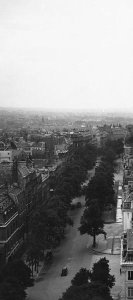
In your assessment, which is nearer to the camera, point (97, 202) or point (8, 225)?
point (8, 225)

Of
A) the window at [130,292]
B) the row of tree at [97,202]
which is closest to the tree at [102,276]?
the window at [130,292]

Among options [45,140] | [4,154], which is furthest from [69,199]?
[45,140]

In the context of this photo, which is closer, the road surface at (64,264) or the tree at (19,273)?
the tree at (19,273)

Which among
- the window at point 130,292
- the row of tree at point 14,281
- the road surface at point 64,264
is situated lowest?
the road surface at point 64,264

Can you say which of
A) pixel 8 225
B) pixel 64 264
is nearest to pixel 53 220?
pixel 64 264

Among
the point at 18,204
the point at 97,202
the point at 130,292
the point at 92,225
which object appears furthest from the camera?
the point at 97,202

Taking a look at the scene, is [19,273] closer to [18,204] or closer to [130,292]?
[130,292]

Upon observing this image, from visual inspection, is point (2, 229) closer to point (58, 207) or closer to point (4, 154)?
point (58, 207)

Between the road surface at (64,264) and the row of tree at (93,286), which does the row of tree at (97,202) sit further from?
the row of tree at (93,286)

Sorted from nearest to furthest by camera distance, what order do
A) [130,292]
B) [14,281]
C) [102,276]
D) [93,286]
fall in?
[93,286], [14,281], [130,292], [102,276]
